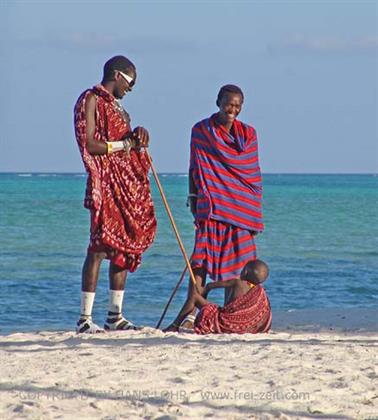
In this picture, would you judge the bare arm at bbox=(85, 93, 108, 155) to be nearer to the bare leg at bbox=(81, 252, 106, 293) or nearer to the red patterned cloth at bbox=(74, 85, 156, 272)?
the red patterned cloth at bbox=(74, 85, 156, 272)

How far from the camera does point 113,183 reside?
846cm

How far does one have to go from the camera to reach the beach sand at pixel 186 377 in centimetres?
573

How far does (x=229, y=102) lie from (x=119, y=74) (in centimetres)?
77

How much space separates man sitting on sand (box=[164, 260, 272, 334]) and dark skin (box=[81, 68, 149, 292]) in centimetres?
54

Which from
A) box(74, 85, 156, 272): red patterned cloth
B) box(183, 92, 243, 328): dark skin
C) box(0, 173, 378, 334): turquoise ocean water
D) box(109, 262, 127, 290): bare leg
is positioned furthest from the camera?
box(0, 173, 378, 334): turquoise ocean water

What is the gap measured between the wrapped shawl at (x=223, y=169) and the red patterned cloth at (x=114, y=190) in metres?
0.37

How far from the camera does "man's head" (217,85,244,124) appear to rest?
332 inches

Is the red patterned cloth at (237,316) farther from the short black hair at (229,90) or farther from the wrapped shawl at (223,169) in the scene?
the short black hair at (229,90)

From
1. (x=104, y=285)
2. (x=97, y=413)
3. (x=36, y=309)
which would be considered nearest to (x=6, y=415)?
(x=97, y=413)

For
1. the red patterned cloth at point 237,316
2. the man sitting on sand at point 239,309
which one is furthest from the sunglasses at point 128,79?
the red patterned cloth at point 237,316

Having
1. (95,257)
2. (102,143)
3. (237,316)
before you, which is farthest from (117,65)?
(237,316)

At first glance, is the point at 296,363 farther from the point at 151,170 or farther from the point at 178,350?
the point at 151,170

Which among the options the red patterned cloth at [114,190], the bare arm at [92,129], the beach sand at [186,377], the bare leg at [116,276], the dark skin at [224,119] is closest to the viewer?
the beach sand at [186,377]

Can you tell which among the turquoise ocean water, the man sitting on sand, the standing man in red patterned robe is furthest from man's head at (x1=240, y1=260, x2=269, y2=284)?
the turquoise ocean water
